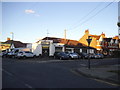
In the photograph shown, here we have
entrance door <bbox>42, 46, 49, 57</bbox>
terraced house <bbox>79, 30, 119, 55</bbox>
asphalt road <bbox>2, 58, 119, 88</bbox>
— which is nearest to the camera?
asphalt road <bbox>2, 58, 119, 88</bbox>

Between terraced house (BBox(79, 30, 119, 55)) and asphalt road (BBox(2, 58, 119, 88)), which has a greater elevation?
terraced house (BBox(79, 30, 119, 55))

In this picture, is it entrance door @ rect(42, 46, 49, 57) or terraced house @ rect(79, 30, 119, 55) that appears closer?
entrance door @ rect(42, 46, 49, 57)

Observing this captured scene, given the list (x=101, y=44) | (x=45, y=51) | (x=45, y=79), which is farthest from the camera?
(x=101, y=44)

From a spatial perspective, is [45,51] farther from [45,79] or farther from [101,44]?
[45,79]

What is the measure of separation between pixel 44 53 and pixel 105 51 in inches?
1090

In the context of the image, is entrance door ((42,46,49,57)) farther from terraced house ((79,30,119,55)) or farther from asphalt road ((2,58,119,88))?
asphalt road ((2,58,119,88))

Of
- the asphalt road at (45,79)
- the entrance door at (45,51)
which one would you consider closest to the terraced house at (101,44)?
the entrance door at (45,51)

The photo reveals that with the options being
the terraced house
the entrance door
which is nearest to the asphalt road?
the entrance door

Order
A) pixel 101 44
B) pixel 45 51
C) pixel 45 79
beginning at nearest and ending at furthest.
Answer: pixel 45 79 < pixel 45 51 < pixel 101 44

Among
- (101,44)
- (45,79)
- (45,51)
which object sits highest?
(101,44)

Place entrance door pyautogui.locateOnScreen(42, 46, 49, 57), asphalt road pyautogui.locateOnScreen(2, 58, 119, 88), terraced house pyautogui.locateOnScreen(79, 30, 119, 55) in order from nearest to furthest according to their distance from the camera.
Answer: asphalt road pyautogui.locateOnScreen(2, 58, 119, 88) < entrance door pyautogui.locateOnScreen(42, 46, 49, 57) < terraced house pyautogui.locateOnScreen(79, 30, 119, 55)

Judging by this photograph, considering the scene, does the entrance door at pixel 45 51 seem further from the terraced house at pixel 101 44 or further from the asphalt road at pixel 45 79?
the asphalt road at pixel 45 79

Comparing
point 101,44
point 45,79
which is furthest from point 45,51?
point 45,79

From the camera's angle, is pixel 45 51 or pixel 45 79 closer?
pixel 45 79
